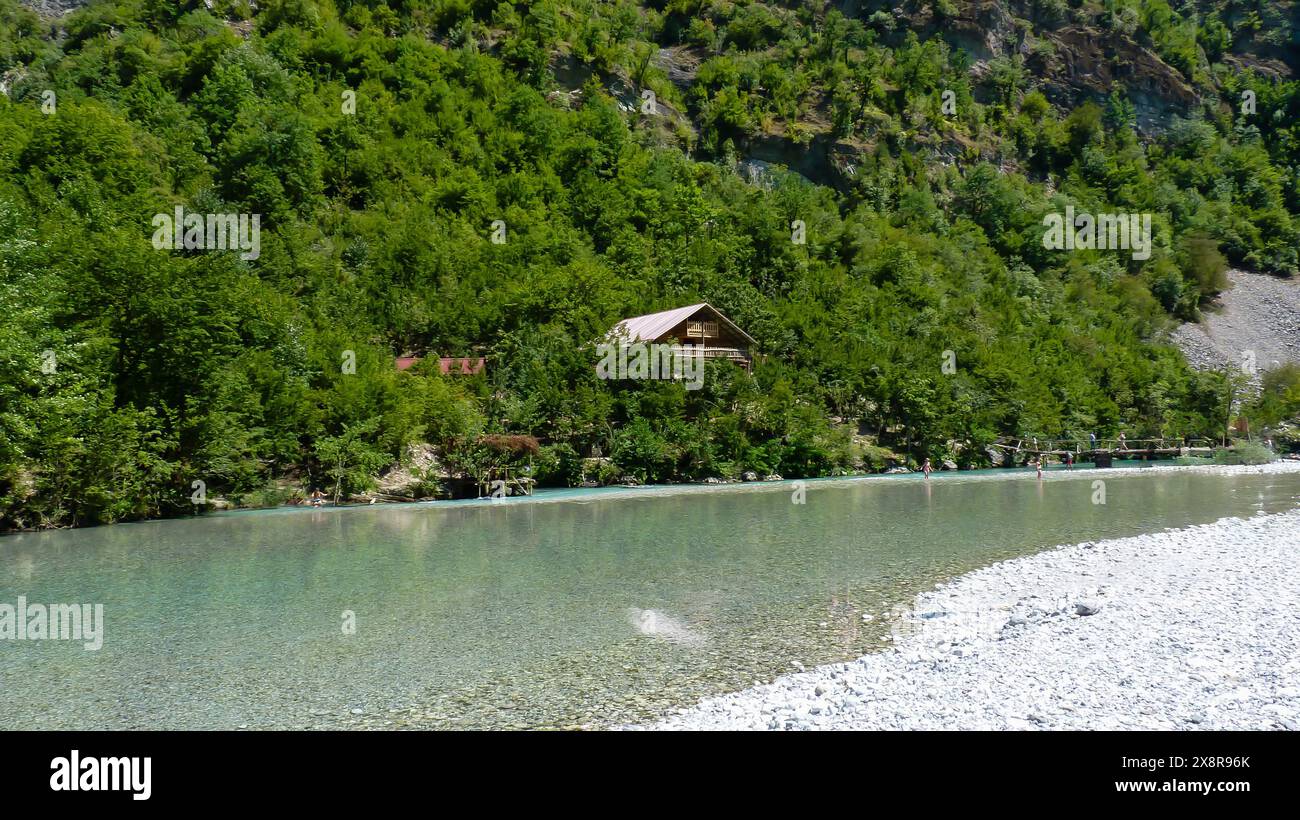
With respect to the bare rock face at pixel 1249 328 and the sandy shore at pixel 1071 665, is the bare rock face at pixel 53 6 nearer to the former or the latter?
the sandy shore at pixel 1071 665

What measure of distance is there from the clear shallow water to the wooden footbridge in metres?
26.6

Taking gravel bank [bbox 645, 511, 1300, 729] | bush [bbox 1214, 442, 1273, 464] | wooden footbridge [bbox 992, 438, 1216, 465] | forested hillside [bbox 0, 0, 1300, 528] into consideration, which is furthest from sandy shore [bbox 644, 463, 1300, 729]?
bush [bbox 1214, 442, 1273, 464]

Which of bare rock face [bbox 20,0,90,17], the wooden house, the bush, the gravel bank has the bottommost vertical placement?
the bush

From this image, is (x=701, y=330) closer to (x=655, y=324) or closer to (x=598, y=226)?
(x=655, y=324)

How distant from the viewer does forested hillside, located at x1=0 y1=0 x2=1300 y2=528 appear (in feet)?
81.9

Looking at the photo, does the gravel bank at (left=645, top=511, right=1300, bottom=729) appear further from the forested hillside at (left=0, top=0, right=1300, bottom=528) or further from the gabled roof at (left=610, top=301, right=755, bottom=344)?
the gabled roof at (left=610, top=301, right=755, bottom=344)

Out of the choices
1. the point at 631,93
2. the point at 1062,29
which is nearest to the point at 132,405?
the point at 631,93

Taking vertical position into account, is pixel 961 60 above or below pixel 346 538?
above

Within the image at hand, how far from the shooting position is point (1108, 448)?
5478 centimetres

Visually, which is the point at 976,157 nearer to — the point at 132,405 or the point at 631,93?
the point at 631,93

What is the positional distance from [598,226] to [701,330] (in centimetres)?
2318

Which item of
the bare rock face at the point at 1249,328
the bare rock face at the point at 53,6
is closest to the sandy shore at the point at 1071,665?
the bare rock face at the point at 1249,328

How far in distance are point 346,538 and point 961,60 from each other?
111 metres

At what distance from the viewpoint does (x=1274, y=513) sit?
20438mm
